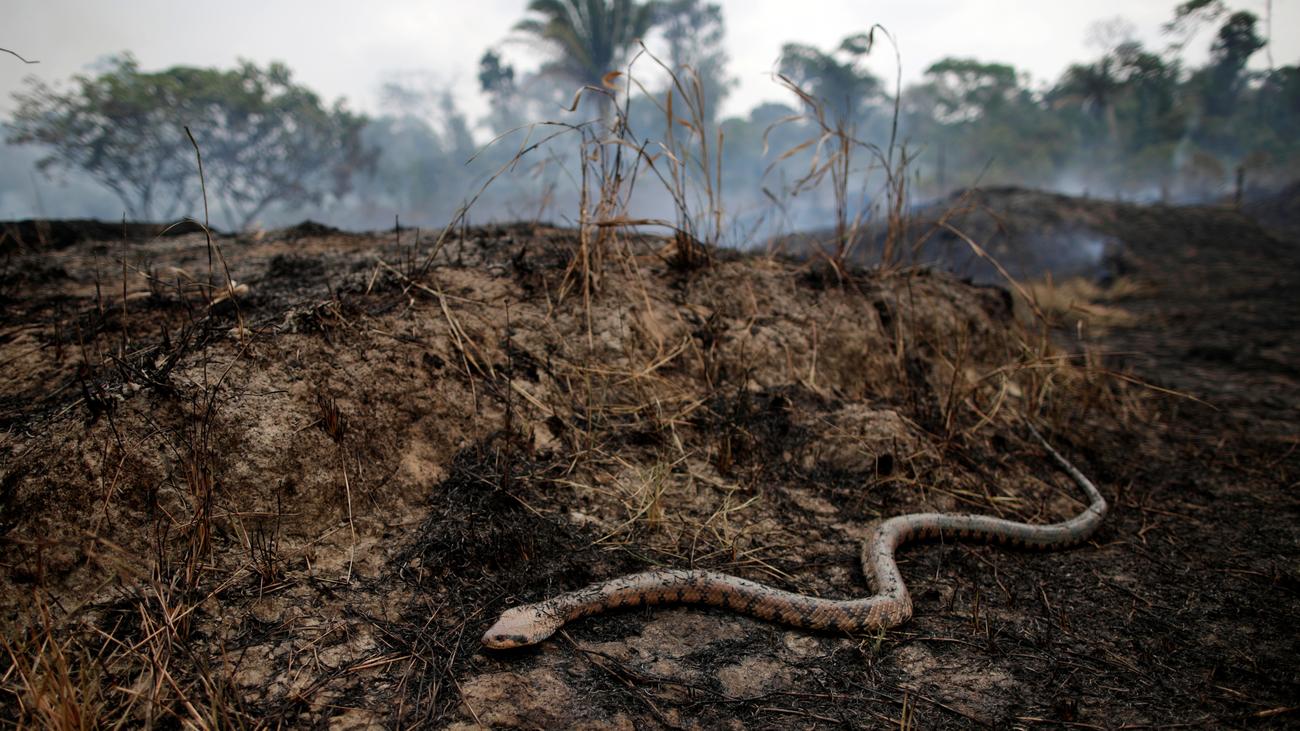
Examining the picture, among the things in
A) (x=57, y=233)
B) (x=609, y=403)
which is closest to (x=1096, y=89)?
(x=609, y=403)

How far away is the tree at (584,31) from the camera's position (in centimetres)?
3097

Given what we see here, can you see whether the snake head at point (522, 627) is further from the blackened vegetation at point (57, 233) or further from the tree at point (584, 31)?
the tree at point (584, 31)

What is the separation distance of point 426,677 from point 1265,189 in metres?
49.2

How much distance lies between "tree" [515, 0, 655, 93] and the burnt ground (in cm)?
3113

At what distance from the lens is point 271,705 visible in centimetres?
174

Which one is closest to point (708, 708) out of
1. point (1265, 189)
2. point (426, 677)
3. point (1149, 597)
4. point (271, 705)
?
point (426, 677)

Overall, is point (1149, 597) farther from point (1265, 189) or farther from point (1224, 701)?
point (1265, 189)

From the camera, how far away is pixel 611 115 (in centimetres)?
1617

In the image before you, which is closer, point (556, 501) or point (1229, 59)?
point (556, 501)

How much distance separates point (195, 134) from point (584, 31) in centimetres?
2026

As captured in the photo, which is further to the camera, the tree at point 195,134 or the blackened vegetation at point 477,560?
the tree at point 195,134

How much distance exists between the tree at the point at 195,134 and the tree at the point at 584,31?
1231 centimetres

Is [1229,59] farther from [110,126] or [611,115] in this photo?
[110,126]

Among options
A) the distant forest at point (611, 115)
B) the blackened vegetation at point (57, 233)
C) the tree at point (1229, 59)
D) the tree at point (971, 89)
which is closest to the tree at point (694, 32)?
the distant forest at point (611, 115)
